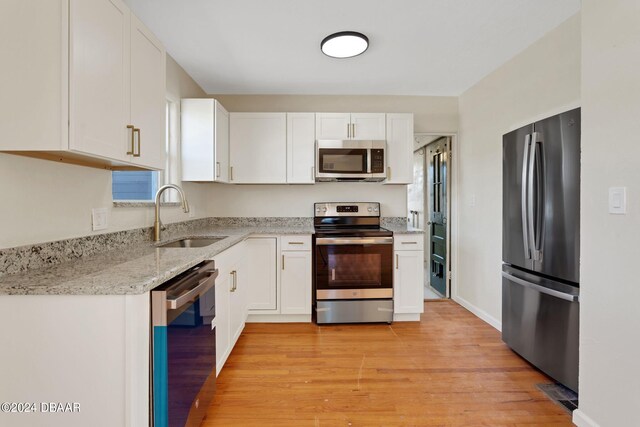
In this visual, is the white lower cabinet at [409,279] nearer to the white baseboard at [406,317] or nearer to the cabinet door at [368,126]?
the white baseboard at [406,317]

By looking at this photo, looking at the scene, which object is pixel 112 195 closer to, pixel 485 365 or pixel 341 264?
pixel 341 264

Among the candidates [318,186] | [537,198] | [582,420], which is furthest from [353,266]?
[582,420]

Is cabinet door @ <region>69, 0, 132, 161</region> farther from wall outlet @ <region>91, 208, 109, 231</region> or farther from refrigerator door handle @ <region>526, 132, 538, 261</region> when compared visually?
refrigerator door handle @ <region>526, 132, 538, 261</region>

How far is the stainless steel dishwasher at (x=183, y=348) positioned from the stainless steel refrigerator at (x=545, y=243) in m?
2.06

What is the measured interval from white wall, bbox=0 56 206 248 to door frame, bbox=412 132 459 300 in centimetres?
314

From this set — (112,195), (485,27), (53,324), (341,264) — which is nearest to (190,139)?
(112,195)

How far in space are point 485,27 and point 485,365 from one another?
8.08 ft

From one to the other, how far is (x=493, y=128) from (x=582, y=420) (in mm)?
2342

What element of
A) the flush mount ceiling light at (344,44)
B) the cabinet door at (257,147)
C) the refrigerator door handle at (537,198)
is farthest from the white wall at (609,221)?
the cabinet door at (257,147)

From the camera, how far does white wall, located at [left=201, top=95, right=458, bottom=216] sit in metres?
3.55

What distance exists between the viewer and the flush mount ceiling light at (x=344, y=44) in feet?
7.40

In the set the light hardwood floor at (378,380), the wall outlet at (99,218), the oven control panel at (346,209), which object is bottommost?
the light hardwood floor at (378,380)

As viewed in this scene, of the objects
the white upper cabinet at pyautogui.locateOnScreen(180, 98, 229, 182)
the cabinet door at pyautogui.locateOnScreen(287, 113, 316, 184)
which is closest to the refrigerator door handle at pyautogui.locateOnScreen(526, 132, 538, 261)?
the cabinet door at pyautogui.locateOnScreen(287, 113, 316, 184)

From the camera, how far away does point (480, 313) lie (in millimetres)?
3141
